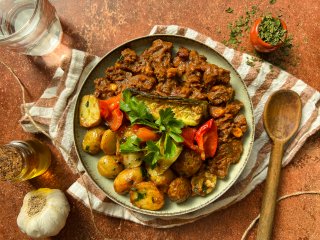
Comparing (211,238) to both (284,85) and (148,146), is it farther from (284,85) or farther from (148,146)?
(284,85)

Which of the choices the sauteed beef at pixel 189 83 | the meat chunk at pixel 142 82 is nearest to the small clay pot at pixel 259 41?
the sauteed beef at pixel 189 83

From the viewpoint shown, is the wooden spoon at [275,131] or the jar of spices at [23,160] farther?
the wooden spoon at [275,131]

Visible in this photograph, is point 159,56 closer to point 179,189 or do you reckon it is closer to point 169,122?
point 169,122

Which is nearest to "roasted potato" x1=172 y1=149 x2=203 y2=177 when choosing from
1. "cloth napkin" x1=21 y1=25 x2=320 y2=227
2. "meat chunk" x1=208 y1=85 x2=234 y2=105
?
"meat chunk" x1=208 y1=85 x2=234 y2=105

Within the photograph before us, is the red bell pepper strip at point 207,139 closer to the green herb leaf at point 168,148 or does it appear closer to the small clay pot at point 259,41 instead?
the green herb leaf at point 168,148

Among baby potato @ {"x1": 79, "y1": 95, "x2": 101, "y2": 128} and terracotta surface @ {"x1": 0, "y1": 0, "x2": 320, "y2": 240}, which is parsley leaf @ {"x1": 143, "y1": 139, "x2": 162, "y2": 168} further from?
terracotta surface @ {"x1": 0, "y1": 0, "x2": 320, "y2": 240}

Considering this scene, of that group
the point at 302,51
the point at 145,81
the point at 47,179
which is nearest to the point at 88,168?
the point at 47,179
